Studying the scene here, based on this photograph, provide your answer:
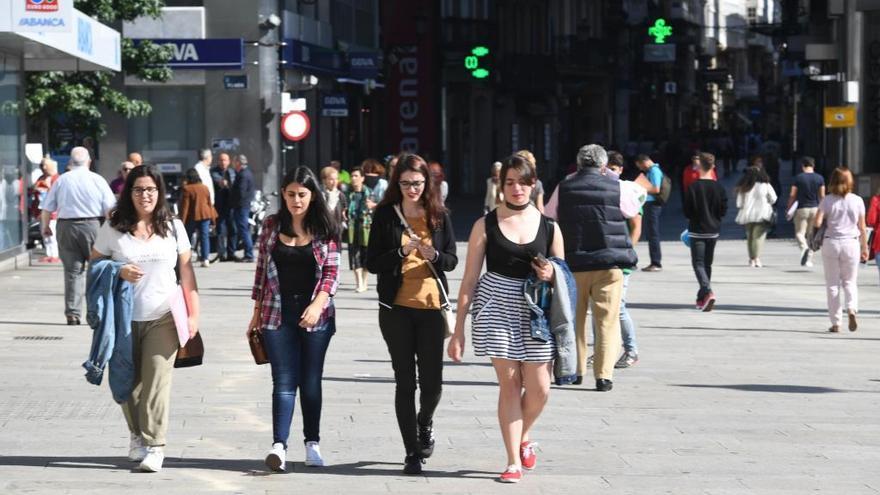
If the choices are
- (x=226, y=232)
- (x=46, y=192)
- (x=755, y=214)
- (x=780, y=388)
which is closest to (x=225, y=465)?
(x=780, y=388)

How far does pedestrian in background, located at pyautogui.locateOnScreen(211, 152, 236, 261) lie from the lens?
1141 inches

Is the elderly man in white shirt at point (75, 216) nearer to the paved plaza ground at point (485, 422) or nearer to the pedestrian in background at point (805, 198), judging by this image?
the paved plaza ground at point (485, 422)

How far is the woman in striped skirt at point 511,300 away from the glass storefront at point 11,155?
58.8 feet

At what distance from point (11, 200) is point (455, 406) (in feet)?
53.9

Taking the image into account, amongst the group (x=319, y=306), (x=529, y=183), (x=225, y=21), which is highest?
(x=225, y=21)

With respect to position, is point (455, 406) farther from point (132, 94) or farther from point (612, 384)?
point (132, 94)

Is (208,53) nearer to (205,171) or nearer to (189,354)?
(205,171)

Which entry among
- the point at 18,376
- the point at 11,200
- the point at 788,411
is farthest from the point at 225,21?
the point at 788,411

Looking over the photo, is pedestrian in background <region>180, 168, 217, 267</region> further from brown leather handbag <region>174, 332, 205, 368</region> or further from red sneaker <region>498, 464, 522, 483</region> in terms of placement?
red sneaker <region>498, 464, 522, 483</region>

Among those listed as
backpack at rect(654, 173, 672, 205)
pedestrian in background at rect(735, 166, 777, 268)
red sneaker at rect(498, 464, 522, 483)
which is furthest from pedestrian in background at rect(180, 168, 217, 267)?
red sneaker at rect(498, 464, 522, 483)

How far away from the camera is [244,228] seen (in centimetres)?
2905

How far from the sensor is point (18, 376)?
13.8m

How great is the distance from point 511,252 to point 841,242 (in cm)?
934

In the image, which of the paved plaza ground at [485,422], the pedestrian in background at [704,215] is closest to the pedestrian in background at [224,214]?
the pedestrian in background at [704,215]
